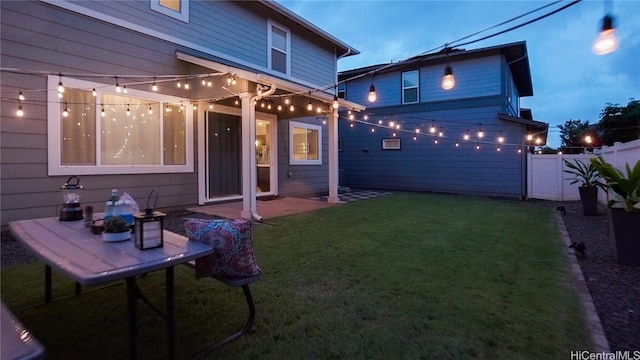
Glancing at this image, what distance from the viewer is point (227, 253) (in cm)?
218

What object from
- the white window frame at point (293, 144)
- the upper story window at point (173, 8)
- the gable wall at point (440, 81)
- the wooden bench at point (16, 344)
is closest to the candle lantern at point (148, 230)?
the wooden bench at point (16, 344)

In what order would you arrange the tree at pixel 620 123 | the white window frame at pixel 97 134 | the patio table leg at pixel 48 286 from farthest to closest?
the tree at pixel 620 123
the white window frame at pixel 97 134
the patio table leg at pixel 48 286

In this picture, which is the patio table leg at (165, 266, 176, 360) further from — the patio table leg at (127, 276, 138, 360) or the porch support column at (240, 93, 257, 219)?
the porch support column at (240, 93, 257, 219)

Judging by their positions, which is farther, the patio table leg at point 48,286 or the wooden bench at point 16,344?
the patio table leg at point 48,286

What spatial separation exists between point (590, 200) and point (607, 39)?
576 centimetres

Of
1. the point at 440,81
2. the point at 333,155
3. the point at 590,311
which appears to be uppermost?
the point at 440,81

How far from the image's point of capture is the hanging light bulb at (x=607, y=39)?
297 cm

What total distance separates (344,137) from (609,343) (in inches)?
517

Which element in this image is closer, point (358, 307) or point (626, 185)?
point (358, 307)

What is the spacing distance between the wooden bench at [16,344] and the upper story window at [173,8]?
6.77 meters

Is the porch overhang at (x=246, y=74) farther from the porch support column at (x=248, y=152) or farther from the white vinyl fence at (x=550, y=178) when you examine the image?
the white vinyl fence at (x=550, y=178)

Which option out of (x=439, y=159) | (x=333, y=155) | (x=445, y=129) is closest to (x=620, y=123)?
(x=445, y=129)

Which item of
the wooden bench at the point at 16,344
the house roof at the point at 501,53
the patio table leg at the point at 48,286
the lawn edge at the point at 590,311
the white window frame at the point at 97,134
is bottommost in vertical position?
the lawn edge at the point at 590,311

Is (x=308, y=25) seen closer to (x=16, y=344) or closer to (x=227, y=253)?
(x=227, y=253)
